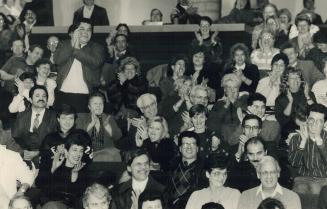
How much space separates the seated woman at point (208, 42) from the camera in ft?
35.4

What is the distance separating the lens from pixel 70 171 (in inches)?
307

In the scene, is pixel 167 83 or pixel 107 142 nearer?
pixel 107 142

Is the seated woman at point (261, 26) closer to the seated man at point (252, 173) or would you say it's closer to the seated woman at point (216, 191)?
the seated man at point (252, 173)

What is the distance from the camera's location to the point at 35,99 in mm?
8742

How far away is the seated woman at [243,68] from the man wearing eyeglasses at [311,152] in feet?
5.23

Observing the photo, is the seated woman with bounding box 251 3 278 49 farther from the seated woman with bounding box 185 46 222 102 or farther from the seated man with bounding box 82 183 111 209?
the seated man with bounding box 82 183 111 209

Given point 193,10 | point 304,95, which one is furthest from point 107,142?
point 193,10

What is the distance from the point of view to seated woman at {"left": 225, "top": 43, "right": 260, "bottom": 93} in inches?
373

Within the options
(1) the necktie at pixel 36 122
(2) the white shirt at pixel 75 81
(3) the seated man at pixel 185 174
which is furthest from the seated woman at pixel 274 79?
(1) the necktie at pixel 36 122

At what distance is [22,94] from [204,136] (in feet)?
7.90

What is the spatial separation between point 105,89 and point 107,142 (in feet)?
4.38

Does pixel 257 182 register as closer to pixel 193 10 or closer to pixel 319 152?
pixel 319 152

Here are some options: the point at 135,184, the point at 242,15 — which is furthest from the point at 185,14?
the point at 135,184

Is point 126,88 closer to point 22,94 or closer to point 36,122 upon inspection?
point 22,94
